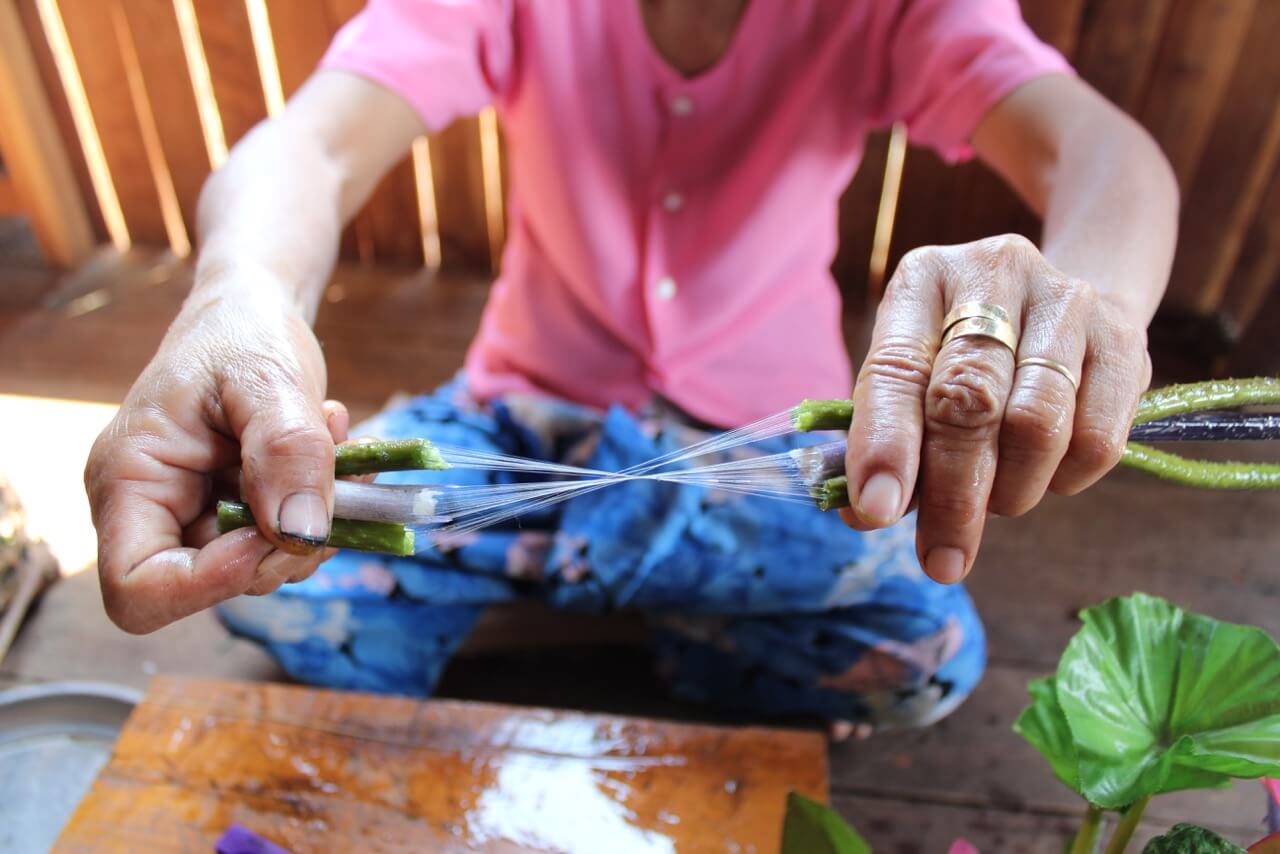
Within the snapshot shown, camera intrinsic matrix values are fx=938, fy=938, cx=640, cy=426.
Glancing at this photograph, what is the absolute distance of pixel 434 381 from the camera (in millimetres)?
2262

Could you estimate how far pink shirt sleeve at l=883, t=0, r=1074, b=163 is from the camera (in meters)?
1.11

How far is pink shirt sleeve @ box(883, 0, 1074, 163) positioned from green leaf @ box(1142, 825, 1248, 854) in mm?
831

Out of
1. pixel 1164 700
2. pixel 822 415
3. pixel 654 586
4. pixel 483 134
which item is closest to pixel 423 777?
pixel 654 586

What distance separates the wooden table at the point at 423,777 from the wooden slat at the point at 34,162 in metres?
2.04

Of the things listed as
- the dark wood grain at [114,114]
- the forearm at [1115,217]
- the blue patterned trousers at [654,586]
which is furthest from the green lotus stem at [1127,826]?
the dark wood grain at [114,114]

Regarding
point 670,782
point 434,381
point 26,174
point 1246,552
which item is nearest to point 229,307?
point 670,782

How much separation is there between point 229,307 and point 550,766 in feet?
1.86

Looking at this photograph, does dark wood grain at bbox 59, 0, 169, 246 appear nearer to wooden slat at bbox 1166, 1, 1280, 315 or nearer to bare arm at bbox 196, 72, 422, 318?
bare arm at bbox 196, 72, 422, 318

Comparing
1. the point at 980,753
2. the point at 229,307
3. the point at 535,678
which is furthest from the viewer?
the point at 535,678

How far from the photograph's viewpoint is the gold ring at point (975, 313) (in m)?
0.67

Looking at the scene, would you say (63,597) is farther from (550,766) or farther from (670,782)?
(670,782)

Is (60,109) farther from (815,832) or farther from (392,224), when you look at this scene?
(815,832)

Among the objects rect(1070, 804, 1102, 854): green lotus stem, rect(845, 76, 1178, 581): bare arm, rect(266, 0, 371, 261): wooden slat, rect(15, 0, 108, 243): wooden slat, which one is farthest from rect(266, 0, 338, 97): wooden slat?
rect(1070, 804, 1102, 854): green lotus stem

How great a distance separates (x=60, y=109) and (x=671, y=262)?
2103 mm
